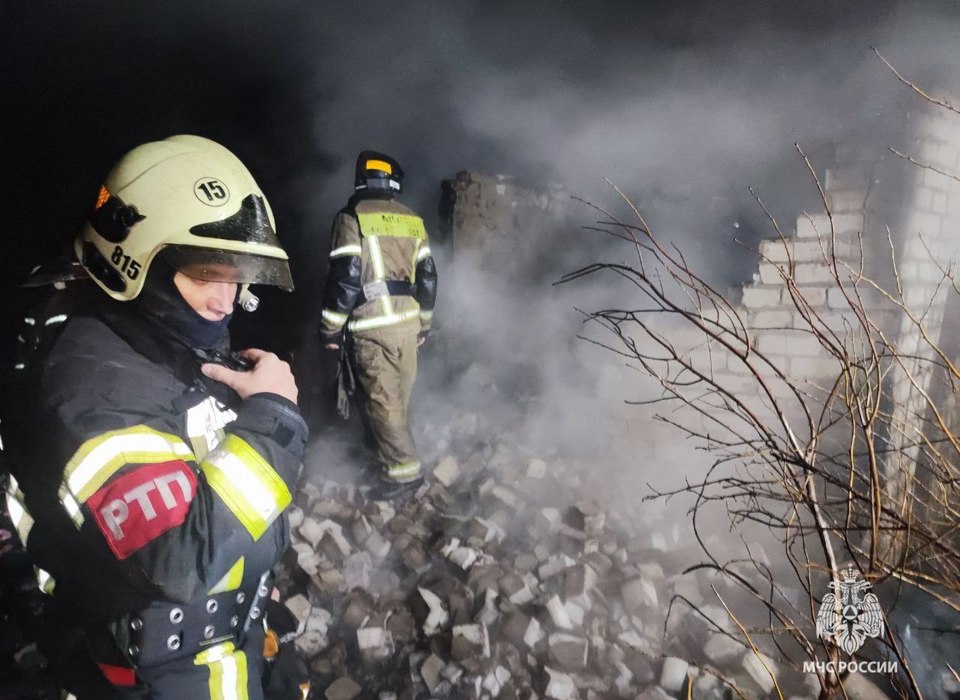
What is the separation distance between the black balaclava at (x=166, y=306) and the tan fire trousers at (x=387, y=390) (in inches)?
106

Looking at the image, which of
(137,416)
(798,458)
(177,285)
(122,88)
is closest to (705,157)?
(798,458)

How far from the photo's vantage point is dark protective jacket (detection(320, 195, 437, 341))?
4191 mm

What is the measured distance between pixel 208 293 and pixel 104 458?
0.65 meters

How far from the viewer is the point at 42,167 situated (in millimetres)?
5223

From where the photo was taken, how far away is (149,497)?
1.28 meters

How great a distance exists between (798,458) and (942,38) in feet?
12.8

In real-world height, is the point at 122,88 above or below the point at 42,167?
above

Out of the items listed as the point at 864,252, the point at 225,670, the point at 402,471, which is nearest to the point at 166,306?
the point at 225,670

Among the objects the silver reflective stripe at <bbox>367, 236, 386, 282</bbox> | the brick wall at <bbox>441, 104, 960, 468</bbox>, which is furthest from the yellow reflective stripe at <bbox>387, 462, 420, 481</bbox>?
the brick wall at <bbox>441, 104, 960, 468</bbox>

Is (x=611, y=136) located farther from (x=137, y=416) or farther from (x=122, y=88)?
(x=122, y=88)

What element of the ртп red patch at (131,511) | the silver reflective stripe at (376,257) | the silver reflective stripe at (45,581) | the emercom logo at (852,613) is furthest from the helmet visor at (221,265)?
the silver reflective stripe at (376,257)

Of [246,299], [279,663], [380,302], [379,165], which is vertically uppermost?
[379,165]

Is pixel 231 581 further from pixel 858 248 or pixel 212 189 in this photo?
pixel 858 248

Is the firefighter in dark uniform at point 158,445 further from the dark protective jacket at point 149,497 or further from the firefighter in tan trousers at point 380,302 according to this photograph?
the firefighter in tan trousers at point 380,302
